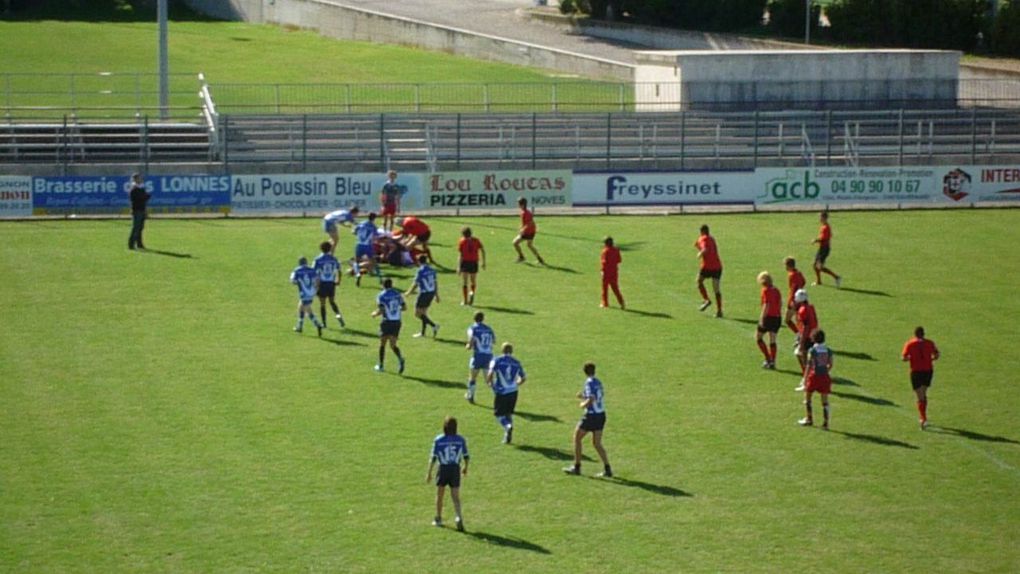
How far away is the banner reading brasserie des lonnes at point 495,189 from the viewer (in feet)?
136

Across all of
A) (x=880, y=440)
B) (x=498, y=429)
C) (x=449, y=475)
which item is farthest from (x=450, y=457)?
(x=880, y=440)

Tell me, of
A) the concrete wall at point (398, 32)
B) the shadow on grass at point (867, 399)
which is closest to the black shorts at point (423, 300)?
the shadow on grass at point (867, 399)

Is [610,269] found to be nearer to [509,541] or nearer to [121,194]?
[509,541]

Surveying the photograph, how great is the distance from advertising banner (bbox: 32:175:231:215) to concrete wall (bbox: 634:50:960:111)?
54.9 ft

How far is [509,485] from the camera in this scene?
1944 cm

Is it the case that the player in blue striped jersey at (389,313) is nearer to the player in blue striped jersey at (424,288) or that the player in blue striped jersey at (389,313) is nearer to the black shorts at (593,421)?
the player in blue striped jersey at (424,288)

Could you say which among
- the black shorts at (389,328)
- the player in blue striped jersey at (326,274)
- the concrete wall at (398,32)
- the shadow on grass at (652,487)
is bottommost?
the shadow on grass at (652,487)

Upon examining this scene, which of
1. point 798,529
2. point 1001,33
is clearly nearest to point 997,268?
point 798,529

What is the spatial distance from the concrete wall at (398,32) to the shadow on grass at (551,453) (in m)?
38.1

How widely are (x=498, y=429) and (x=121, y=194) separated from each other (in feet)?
70.0

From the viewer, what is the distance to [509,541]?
17.5m

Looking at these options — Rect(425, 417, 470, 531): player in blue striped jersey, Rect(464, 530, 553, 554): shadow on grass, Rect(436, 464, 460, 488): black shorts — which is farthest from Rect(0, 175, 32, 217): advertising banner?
Rect(464, 530, 553, 554): shadow on grass

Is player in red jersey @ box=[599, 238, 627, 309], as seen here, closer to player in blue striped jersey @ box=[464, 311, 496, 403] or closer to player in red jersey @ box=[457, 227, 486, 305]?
player in red jersey @ box=[457, 227, 486, 305]

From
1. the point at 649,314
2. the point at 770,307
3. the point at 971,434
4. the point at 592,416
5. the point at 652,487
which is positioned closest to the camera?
the point at 652,487
